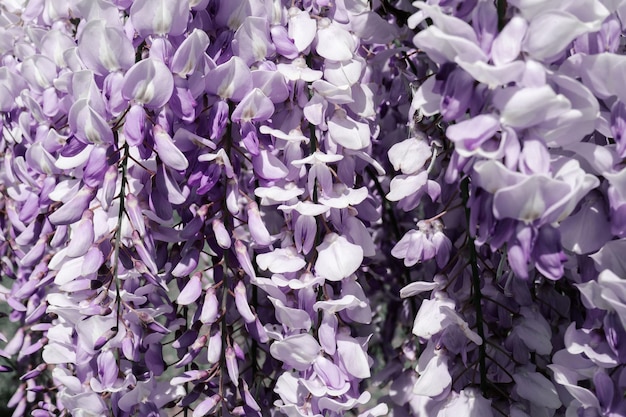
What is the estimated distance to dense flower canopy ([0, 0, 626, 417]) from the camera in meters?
0.85

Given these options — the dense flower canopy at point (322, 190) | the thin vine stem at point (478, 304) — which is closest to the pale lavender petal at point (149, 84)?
the dense flower canopy at point (322, 190)

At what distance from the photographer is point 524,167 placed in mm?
816

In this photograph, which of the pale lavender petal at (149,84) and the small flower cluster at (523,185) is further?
the pale lavender petal at (149,84)

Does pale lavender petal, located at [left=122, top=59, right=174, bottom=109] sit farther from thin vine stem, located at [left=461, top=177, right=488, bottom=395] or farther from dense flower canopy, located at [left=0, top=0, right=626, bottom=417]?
thin vine stem, located at [left=461, top=177, right=488, bottom=395]

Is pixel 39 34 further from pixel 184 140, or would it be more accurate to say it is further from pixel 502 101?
pixel 502 101

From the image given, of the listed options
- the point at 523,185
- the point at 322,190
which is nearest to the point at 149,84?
the point at 322,190

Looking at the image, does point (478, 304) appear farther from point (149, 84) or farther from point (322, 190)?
point (149, 84)

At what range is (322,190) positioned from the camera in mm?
1145

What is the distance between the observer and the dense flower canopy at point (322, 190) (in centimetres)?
85

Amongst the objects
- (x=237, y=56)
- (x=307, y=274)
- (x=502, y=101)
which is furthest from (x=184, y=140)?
(x=502, y=101)

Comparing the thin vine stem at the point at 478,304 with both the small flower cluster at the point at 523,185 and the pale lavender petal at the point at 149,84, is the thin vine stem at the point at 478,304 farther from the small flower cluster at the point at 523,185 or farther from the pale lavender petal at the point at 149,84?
the pale lavender petal at the point at 149,84

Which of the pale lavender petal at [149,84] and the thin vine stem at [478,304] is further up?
the pale lavender petal at [149,84]

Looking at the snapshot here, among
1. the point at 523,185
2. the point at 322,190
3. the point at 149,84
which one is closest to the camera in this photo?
the point at 523,185

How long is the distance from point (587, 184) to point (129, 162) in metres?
0.70
